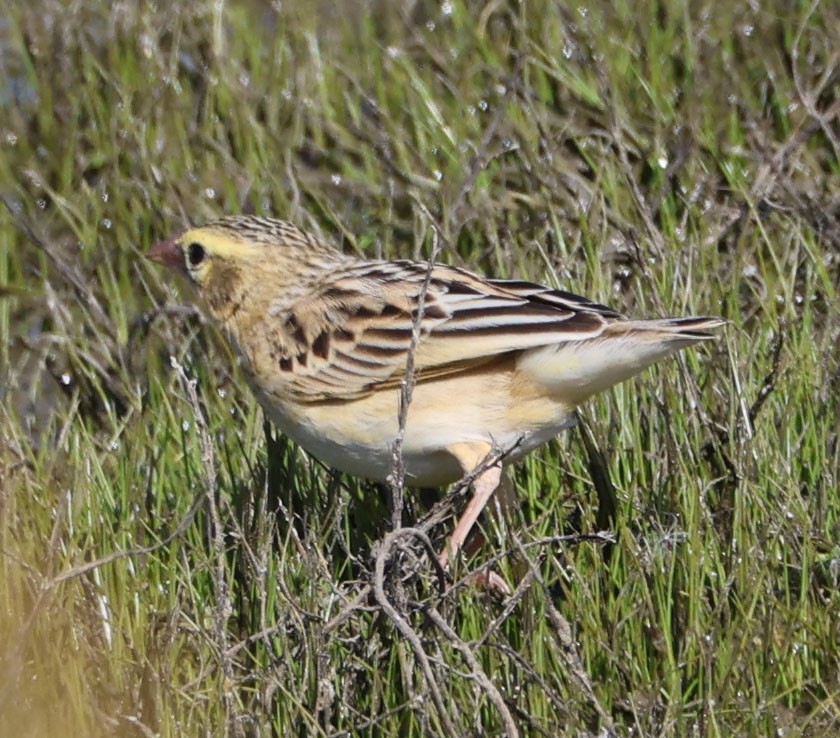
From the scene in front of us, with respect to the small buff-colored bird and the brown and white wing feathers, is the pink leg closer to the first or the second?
the small buff-colored bird

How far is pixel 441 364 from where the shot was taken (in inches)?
224

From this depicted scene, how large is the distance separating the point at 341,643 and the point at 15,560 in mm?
992

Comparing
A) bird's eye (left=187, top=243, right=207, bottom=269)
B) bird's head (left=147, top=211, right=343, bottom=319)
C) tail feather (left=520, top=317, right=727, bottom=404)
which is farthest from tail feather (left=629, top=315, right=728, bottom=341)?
bird's eye (left=187, top=243, right=207, bottom=269)

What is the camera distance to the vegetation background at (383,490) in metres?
4.91

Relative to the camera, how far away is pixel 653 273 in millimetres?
6520

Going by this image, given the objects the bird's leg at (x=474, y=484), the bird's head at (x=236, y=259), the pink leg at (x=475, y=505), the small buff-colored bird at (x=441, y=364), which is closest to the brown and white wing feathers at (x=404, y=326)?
the small buff-colored bird at (x=441, y=364)

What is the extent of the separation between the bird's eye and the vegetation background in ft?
1.90

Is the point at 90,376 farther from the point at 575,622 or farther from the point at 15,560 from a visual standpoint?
the point at 575,622

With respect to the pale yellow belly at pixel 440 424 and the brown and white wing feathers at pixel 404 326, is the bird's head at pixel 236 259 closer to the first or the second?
the brown and white wing feathers at pixel 404 326

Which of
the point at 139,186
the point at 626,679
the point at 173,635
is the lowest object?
the point at 626,679

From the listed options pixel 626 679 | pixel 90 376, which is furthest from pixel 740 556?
pixel 90 376

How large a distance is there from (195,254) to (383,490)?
1.11 meters

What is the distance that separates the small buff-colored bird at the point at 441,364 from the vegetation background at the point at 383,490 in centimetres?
25

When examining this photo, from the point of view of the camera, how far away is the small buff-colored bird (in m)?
5.52
